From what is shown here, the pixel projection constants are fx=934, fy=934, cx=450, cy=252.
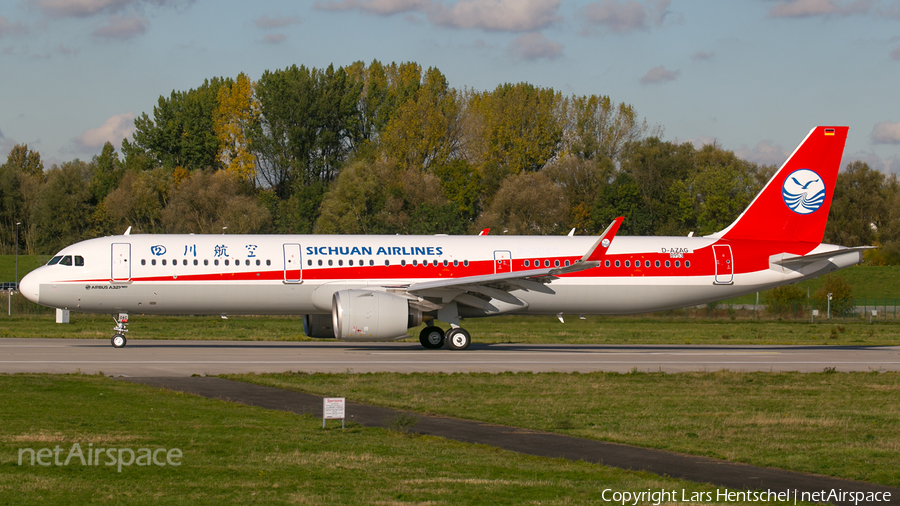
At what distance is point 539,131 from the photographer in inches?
3836

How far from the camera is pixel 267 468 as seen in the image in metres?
10.4

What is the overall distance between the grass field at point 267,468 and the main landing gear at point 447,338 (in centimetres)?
1558

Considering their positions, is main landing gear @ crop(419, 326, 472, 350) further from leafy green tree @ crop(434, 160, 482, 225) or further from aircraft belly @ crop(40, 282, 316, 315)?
leafy green tree @ crop(434, 160, 482, 225)

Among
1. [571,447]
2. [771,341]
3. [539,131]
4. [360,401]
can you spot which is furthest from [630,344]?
[539,131]

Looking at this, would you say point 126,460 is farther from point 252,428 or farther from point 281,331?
point 281,331

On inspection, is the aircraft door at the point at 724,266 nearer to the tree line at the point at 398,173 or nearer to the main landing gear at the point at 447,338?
the main landing gear at the point at 447,338

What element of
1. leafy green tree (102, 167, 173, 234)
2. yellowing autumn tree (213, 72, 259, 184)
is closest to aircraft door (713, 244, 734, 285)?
leafy green tree (102, 167, 173, 234)

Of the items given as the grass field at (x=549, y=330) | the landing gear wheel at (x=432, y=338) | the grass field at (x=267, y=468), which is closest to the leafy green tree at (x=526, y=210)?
the grass field at (x=549, y=330)

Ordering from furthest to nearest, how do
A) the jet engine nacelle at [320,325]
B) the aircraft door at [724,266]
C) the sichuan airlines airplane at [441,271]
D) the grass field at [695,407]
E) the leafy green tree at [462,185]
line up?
the leafy green tree at [462,185], the aircraft door at [724,266], the jet engine nacelle at [320,325], the sichuan airlines airplane at [441,271], the grass field at [695,407]

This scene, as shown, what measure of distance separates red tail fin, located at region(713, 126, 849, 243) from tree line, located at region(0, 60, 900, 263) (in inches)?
1849

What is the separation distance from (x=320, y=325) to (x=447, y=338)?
166 inches

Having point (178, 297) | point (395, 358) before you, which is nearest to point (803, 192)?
point (395, 358)

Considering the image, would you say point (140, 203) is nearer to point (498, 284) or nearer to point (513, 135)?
point (513, 135)

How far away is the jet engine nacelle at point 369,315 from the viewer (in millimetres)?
27156
